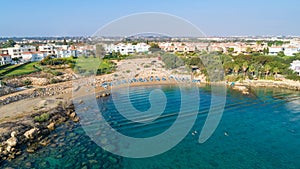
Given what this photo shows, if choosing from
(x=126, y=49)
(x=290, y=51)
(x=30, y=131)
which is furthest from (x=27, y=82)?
(x=290, y=51)

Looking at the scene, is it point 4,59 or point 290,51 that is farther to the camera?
point 290,51

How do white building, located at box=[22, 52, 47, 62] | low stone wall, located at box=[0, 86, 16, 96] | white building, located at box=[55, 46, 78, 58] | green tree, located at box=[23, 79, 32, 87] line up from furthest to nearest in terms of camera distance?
white building, located at box=[55, 46, 78, 58], white building, located at box=[22, 52, 47, 62], green tree, located at box=[23, 79, 32, 87], low stone wall, located at box=[0, 86, 16, 96]

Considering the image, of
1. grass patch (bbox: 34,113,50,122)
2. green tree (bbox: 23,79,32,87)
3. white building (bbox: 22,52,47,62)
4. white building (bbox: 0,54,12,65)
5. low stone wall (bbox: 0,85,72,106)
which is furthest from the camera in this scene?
white building (bbox: 22,52,47,62)


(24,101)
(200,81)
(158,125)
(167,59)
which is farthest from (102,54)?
(158,125)

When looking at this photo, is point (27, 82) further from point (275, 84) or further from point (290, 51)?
point (290, 51)

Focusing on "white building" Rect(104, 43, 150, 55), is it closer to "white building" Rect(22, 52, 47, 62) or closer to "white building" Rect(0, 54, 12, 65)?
"white building" Rect(22, 52, 47, 62)

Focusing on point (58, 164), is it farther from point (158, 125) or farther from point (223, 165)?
point (223, 165)

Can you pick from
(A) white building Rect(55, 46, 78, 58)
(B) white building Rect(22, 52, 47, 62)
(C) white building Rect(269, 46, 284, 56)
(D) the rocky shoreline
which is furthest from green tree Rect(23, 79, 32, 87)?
(C) white building Rect(269, 46, 284, 56)
